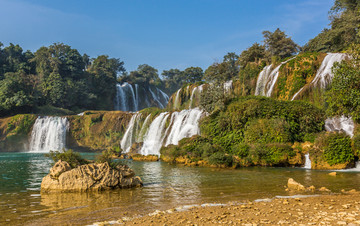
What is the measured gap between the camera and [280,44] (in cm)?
4112

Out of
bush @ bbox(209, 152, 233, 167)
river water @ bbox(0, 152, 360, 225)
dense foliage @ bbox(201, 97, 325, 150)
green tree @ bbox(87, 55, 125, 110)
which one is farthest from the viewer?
green tree @ bbox(87, 55, 125, 110)

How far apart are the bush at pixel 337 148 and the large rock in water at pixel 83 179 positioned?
11963mm

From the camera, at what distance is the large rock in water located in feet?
32.6

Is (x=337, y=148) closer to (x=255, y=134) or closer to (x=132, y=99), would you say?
(x=255, y=134)

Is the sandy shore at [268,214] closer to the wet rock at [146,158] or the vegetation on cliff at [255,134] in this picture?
the vegetation on cliff at [255,134]

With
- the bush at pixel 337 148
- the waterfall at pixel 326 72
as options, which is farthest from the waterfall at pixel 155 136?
the bush at pixel 337 148

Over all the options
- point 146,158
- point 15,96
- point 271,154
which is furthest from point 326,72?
point 15,96

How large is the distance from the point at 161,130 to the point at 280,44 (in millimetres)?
22620

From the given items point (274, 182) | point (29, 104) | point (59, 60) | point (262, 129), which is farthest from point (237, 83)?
point (59, 60)

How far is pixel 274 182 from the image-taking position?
1161 cm

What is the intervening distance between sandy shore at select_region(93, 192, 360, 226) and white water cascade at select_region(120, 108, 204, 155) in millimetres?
19446

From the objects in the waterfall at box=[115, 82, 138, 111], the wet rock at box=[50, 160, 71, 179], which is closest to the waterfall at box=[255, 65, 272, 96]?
the wet rock at box=[50, 160, 71, 179]

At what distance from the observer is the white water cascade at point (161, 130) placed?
2819 centimetres

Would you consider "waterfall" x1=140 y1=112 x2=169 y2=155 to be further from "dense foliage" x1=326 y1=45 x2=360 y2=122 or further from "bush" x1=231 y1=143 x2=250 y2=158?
"dense foliage" x1=326 y1=45 x2=360 y2=122
